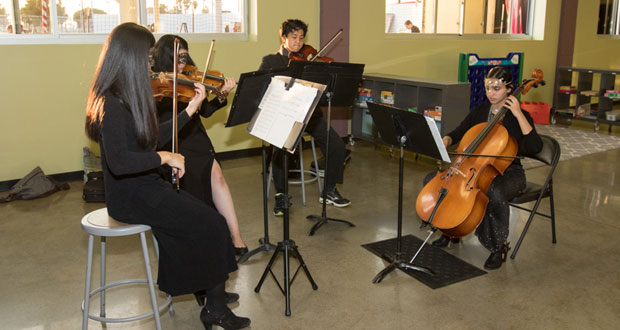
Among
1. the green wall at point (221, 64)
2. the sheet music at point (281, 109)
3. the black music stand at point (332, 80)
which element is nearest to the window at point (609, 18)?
the green wall at point (221, 64)

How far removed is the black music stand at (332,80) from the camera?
3.34 metres

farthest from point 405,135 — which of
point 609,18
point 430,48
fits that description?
point 609,18

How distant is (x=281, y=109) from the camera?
2.39 metres

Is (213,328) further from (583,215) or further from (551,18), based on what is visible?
(551,18)

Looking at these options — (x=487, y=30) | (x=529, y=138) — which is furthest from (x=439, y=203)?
(x=487, y=30)

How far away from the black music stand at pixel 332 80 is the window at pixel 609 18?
6.59 m

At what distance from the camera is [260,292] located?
2785 millimetres

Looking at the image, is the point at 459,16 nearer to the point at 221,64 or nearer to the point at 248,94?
the point at 221,64

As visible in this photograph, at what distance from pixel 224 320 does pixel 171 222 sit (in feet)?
1.74

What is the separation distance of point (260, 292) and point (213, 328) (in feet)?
1.20

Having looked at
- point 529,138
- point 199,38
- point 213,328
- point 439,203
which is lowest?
point 213,328

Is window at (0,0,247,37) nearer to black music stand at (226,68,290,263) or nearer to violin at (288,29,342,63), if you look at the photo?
violin at (288,29,342,63)

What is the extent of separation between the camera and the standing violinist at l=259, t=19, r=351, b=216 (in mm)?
3965

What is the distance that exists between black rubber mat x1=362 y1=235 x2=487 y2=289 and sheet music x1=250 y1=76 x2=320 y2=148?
107 cm
